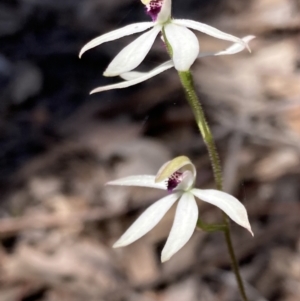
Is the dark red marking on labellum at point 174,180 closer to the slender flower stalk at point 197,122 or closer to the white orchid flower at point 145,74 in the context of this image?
the slender flower stalk at point 197,122

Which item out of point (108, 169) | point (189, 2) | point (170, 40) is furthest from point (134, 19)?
point (170, 40)

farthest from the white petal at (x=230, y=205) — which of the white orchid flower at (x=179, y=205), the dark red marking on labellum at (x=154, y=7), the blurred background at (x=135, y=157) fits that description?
the blurred background at (x=135, y=157)

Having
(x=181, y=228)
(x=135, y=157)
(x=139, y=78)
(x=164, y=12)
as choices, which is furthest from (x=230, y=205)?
(x=135, y=157)

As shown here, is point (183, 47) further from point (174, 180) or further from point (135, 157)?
point (135, 157)

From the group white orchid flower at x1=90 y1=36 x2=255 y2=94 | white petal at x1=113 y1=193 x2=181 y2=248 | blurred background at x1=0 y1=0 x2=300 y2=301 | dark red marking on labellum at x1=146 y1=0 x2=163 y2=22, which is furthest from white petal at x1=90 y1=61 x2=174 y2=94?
blurred background at x1=0 y1=0 x2=300 y2=301

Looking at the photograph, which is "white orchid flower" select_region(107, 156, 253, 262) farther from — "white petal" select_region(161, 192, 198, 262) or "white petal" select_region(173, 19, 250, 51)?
"white petal" select_region(173, 19, 250, 51)

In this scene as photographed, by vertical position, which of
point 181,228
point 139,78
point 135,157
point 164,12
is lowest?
point 181,228
